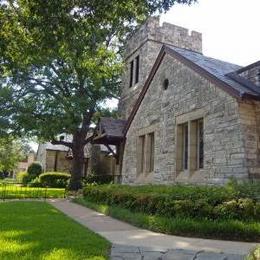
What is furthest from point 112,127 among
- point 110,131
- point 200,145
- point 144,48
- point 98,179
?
point 98,179

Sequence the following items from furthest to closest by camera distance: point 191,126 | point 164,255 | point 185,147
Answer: point 185,147 → point 191,126 → point 164,255

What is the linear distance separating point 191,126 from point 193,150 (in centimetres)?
84

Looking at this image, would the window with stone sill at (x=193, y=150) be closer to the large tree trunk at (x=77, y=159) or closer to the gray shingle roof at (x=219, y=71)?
the gray shingle roof at (x=219, y=71)

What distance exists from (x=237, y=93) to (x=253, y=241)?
4.60 metres

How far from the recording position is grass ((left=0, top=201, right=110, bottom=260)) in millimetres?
6430

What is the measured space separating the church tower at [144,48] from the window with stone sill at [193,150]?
10.9 metres

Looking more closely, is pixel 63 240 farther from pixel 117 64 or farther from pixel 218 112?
pixel 117 64

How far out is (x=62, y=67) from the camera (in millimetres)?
28812

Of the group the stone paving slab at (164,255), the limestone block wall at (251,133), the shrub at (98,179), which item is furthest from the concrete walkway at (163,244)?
the shrub at (98,179)

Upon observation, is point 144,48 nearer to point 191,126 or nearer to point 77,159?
point 77,159

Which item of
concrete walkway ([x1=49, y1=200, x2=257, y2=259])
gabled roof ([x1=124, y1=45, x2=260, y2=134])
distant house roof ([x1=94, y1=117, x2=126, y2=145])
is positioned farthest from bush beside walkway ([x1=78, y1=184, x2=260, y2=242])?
distant house roof ([x1=94, y1=117, x2=126, y2=145])

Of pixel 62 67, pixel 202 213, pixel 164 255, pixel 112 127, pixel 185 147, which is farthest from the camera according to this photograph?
pixel 62 67

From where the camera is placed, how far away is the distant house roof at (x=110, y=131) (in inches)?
802

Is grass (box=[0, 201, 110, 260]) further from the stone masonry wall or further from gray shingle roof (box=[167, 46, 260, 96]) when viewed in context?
gray shingle roof (box=[167, 46, 260, 96])
